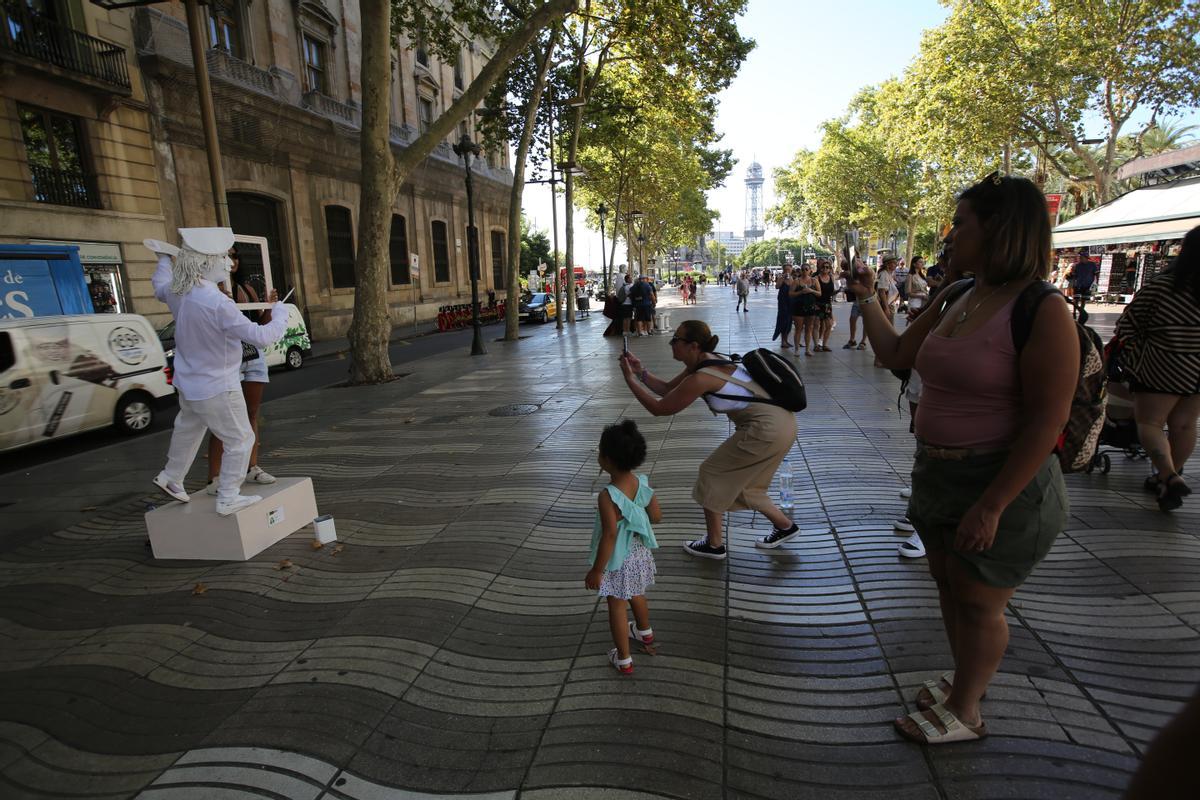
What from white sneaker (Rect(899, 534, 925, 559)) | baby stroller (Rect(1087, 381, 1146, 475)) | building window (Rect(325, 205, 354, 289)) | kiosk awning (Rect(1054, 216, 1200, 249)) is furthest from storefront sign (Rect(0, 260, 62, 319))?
kiosk awning (Rect(1054, 216, 1200, 249))

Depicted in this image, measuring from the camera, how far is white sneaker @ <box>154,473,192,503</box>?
439cm

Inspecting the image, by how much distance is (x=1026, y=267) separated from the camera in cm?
199

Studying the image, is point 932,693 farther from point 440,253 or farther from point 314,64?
point 440,253

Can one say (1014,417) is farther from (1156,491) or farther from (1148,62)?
(1148,62)

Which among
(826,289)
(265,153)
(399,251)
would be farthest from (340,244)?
(826,289)

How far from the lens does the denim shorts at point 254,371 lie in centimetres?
534

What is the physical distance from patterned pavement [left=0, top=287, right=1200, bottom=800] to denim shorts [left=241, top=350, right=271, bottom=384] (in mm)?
1222

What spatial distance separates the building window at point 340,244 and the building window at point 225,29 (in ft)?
17.9

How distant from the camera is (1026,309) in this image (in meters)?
1.92

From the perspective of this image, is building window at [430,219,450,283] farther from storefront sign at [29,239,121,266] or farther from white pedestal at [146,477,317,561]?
white pedestal at [146,477,317,561]

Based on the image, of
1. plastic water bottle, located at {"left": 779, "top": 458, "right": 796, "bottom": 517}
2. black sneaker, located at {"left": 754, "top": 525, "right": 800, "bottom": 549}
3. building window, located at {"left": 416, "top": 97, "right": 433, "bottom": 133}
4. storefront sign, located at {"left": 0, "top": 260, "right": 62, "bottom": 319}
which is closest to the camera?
black sneaker, located at {"left": 754, "top": 525, "right": 800, "bottom": 549}

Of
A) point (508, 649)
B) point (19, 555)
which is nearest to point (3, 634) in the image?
point (19, 555)

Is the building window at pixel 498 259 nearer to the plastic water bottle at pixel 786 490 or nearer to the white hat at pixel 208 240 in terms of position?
the white hat at pixel 208 240

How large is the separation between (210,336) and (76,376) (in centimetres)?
590
